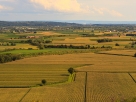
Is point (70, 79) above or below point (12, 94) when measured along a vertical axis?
below

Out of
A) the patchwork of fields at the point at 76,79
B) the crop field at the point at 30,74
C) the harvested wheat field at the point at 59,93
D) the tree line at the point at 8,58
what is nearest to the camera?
the harvested wheat field at the point at 59,93

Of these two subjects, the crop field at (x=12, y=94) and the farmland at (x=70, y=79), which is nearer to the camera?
the crop field at (x=12, y=94)

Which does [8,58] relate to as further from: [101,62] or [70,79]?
[70,79]

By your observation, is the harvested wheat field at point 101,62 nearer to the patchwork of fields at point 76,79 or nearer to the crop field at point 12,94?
the patchwork of fields at point 76,79

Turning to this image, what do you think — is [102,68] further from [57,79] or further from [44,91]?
[44,91]

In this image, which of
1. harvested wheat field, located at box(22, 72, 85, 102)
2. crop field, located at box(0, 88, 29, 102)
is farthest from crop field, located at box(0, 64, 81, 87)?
harvested wheat field, located at box(22, 72, 85, 102)

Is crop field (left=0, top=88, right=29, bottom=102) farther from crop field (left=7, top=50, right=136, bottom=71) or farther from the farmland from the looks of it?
crop field (left=7, top=50, right=136, bottom=71)

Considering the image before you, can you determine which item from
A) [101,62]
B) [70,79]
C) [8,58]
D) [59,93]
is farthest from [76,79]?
[8,58]

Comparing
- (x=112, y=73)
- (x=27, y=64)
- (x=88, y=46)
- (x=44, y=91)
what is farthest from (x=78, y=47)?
(x=44, y=91)

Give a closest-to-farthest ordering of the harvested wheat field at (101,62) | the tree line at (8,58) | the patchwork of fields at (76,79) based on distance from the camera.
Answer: the patchwork of fields at (76,79) < the harvested wheat field at (101,62) < the tree line at (8,58)

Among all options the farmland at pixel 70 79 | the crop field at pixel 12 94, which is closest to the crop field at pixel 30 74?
the farmland at pixel 70 79

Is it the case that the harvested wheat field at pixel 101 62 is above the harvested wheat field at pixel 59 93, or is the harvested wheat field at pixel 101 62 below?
below
